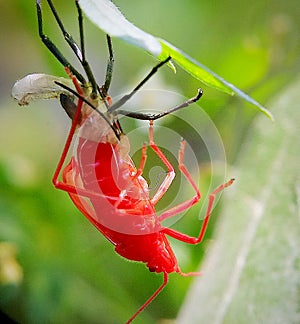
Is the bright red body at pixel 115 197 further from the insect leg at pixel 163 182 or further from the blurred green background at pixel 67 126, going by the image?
the blurred green background at pixel 67 126

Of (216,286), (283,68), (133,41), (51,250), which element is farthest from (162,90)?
(133,41)

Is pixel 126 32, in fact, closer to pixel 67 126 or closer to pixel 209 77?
pixel 209 77

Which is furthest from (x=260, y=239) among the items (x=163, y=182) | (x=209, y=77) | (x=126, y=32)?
(x=126, y=32)

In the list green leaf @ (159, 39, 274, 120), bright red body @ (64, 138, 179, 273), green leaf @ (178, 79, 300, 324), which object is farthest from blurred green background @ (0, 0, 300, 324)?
green leaf @ (159, 39, 274, 120)

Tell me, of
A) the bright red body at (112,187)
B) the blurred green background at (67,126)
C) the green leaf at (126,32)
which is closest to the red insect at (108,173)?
the bright red body at (112,187)

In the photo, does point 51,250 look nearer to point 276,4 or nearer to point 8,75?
point 8,75

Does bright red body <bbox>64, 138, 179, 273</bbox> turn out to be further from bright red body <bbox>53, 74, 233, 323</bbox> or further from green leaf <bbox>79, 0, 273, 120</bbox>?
green leaf <bbox>79, 0, 273, 120</bbox>
